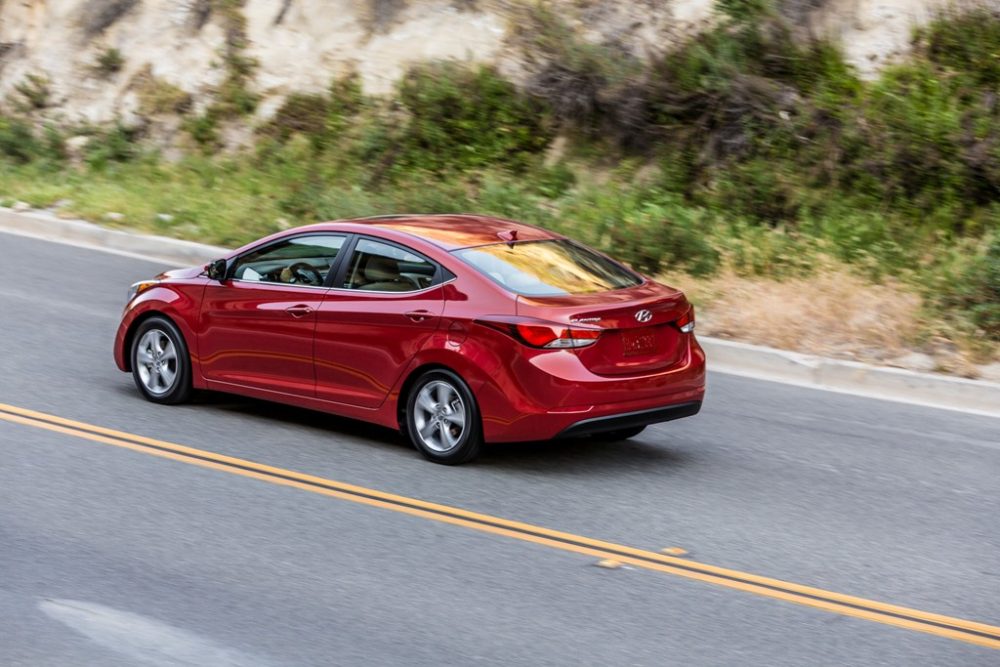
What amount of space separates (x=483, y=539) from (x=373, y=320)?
219cm

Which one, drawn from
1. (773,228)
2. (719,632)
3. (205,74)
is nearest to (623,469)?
(719,632)

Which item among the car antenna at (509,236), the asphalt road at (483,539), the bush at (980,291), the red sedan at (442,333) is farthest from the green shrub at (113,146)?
the car antenna at (509,236)

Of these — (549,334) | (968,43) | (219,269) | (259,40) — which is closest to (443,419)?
(549,334)

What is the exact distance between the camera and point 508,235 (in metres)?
9.02

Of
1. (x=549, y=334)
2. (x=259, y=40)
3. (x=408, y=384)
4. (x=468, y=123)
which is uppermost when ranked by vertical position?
(x=259, y=40)

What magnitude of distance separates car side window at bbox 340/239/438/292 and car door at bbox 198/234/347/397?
0.19 metres

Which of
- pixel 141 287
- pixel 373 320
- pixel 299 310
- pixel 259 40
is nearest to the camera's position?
pixel 373 320

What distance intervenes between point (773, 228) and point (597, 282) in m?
7.89

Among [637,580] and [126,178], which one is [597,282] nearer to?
[637,580]

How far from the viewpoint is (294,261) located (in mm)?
9500

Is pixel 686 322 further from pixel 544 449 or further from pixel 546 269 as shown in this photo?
pixel 544 449

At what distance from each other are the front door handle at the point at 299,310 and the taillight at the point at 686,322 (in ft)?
7.90

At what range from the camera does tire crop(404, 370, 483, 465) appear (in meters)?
8.38

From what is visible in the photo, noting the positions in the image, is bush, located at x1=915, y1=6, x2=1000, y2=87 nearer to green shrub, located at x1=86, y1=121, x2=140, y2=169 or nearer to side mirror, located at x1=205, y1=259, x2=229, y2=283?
side mirror, located at x1=205, y1=259, x2=229, y2=283
